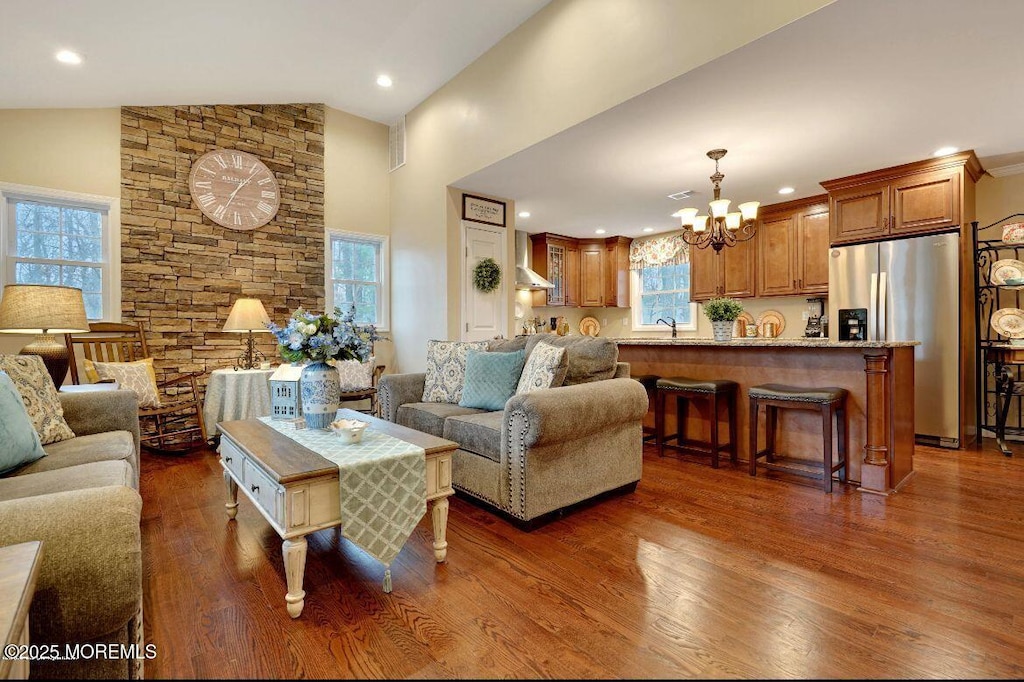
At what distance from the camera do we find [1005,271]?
13.3 ft

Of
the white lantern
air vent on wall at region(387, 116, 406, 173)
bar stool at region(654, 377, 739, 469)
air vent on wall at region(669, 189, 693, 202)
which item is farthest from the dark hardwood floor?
air vent on wall at region(387, 116, 406, 173)

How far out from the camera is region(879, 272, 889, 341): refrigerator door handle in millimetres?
4301

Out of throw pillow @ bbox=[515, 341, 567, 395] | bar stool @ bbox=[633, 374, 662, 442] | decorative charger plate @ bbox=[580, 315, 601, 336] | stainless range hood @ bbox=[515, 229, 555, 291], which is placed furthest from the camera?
decorative charger plate @ bbox=[580, 315, 601, 336]

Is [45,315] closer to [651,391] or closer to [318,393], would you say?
[318,393]

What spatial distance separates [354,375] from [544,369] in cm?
268

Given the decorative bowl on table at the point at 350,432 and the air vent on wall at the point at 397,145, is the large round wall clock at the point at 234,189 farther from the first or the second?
the decorative bowl on table at the point at 350,432

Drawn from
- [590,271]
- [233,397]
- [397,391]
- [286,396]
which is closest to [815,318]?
[590,271]

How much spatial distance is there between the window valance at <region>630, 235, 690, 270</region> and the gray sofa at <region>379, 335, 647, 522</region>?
4.18 metres

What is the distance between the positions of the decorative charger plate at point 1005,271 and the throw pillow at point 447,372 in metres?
4.27

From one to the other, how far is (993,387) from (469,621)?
17.4 ft

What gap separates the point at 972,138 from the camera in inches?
144

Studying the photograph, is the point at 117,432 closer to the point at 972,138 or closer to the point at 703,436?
the point at 703,436

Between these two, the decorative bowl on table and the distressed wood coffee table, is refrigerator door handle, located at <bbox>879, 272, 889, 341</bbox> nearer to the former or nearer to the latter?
the distressed wood coffee table

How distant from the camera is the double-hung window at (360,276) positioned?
5.25 m
